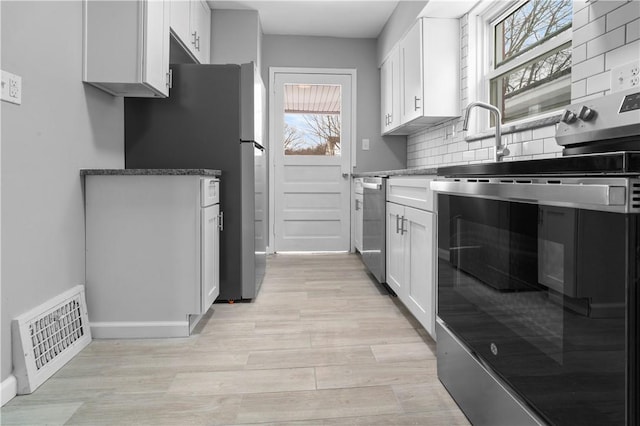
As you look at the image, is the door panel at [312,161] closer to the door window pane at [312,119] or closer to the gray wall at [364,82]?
the door window pane at [312,119]

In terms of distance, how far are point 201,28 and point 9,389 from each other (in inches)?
123

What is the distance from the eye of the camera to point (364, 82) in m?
4.67

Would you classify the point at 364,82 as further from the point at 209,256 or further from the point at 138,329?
the point at 138,329

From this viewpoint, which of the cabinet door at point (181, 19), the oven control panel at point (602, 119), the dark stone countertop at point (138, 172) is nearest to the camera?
the oven control panel at point (602, 119)

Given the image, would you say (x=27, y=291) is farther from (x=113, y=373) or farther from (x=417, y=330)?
(x=417, y=330)

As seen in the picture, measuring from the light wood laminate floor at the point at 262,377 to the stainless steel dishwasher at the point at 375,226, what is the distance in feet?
1.42

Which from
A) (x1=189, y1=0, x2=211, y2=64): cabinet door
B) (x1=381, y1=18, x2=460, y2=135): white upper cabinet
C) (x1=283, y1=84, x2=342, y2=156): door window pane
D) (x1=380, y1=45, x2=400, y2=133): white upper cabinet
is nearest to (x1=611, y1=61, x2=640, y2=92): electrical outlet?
(x1=381, y1=18, x2=460, y2=135): white upper cabinet

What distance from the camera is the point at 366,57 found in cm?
467

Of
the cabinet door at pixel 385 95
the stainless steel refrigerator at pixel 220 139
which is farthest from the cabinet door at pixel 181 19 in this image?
the cabinet door at pixel 385 95

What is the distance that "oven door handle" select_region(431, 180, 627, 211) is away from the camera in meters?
0.68

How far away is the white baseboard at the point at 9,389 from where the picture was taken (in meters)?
1.43

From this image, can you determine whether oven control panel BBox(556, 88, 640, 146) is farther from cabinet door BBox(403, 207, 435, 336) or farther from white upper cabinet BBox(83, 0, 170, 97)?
white upper cabinet BBox(83, 0, 170, 97)

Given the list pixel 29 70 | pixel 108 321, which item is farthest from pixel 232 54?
pixel 108 321

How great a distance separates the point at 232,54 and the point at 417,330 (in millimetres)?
3233
